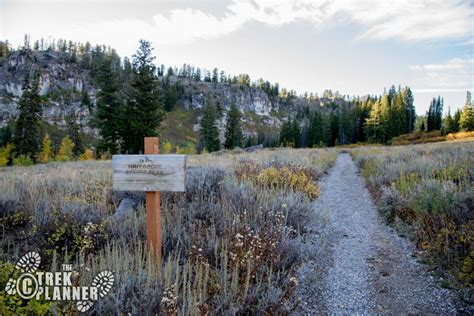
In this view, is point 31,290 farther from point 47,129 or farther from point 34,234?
point 47,129

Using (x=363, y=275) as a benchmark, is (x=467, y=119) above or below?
above

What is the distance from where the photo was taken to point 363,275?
4.08 metres

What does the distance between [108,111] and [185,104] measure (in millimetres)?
128703

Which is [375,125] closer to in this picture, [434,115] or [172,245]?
[434,115]

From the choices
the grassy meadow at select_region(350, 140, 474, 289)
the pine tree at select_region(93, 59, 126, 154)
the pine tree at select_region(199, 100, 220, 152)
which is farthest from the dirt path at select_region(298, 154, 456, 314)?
the pine tree at select_region(199, 100, 220, 152)

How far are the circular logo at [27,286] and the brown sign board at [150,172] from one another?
53.7 inches

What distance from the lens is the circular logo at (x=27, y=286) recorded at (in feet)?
8.77

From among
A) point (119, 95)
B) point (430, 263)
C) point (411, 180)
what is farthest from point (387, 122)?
point (430, 263)

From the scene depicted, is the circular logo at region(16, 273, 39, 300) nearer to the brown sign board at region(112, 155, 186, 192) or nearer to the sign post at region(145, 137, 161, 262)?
the sign post at region(145, 137, 161, 262)

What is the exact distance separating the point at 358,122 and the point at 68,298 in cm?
8332

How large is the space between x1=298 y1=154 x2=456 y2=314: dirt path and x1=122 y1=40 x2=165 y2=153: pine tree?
25648 mm

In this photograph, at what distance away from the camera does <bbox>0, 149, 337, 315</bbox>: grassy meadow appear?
2826mm

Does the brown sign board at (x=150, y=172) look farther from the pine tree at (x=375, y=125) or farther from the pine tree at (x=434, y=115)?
the pine tree at (x=434, y=115)

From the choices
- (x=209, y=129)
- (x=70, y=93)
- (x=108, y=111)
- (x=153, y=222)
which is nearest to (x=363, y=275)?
(x=153, y=222)
